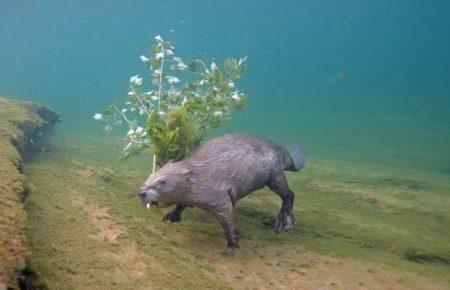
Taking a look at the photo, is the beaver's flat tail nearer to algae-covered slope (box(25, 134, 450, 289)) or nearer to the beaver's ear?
algae-covered slope (box(25, 134, 450, 289))

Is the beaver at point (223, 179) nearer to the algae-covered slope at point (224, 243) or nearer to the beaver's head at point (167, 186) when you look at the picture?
the beaver's head at point (167, 186)

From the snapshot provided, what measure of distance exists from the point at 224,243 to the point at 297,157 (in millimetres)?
2083

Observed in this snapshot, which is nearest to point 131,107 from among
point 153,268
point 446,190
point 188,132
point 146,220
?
point 188,132

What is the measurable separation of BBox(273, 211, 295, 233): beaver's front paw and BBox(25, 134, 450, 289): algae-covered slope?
13cm

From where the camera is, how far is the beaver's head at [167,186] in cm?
393

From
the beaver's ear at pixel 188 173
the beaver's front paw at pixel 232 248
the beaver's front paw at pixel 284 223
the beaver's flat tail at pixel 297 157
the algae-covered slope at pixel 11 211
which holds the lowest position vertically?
the beaver's front paw at pixel 232 248

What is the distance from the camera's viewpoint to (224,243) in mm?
4516

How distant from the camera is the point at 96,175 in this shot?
663cm

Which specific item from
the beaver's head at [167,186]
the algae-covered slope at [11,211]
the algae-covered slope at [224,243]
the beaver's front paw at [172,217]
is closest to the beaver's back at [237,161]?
the beaver's head at [167,186]

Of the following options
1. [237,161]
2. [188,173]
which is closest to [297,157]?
[237,161]

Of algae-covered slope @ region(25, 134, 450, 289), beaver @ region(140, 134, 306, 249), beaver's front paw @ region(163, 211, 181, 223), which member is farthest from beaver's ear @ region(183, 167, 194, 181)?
beaver's front paw @ region(163, 211, 181, 223)

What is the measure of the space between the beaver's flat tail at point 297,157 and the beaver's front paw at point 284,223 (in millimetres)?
877

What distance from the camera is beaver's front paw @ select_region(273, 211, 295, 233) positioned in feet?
16.6

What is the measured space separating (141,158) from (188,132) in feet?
17.7
